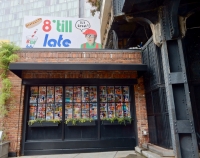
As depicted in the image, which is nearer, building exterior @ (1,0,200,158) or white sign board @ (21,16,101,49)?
building exterior @ (1,0,200,158)

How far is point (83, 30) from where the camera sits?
8570 mm

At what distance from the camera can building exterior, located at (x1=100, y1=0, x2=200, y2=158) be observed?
154 inches

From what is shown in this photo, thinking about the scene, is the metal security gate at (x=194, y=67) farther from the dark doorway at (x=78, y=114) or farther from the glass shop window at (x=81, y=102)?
the glass shop window at (x=81, y=102)

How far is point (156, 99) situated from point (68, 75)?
3139mm

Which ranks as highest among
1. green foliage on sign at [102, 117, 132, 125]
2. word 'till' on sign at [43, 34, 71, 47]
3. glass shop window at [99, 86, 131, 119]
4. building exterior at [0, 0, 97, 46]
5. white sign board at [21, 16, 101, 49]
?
building exterior at [0, 0, 97, 46]

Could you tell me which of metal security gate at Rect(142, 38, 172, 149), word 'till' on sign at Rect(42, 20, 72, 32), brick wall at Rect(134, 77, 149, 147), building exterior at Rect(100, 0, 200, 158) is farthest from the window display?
word 'till' on sign at Rect(42, 20, 72, 32)

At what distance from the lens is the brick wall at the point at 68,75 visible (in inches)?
223

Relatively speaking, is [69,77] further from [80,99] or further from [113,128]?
[113,128]

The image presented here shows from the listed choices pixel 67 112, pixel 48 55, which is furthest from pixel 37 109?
pixel 48 55

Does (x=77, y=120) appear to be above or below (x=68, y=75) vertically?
below

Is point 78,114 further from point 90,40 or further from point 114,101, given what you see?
point 90,40

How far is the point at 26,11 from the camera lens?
53031 millimetres

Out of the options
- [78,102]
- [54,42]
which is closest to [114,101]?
[78,102]

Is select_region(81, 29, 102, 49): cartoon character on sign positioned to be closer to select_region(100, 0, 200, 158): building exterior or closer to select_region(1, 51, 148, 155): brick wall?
select_region(1, 51, 148, 155): brick wall
